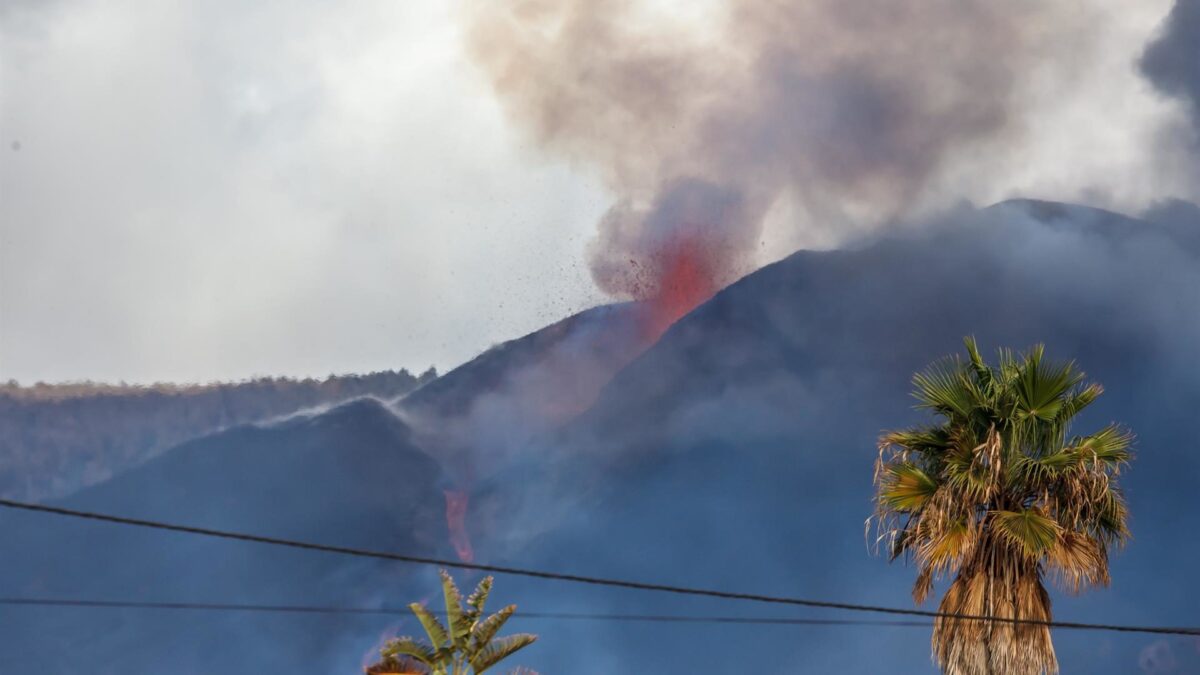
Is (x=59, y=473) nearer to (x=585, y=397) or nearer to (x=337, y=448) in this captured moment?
(x=337, y=448)

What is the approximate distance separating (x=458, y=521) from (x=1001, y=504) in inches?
3154

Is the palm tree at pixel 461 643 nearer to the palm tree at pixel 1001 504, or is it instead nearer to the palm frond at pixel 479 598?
the palm frond at pixel 479 598

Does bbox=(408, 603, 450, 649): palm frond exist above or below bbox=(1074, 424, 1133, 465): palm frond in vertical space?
above

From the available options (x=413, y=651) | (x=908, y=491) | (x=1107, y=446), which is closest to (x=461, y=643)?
(x=413, y=651)

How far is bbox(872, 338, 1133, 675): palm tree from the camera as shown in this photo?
77.3 feet

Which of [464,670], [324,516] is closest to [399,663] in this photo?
[464,670]

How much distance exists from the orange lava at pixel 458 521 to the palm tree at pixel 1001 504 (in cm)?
7823

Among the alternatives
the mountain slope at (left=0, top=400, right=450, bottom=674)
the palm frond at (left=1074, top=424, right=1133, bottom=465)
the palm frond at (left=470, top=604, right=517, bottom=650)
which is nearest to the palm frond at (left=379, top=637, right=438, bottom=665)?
the palm frond at (left=470, top=604, right=517, bottom=650)

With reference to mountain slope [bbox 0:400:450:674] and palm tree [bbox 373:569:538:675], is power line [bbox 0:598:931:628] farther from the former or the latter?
palm tree [bbox 373:569:538:675]

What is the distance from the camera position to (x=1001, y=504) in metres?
24.5

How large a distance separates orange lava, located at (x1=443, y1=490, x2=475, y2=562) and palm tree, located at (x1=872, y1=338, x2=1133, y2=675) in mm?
78230

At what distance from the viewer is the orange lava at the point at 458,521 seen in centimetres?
10169

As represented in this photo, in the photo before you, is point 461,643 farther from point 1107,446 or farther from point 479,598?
point 1107,446

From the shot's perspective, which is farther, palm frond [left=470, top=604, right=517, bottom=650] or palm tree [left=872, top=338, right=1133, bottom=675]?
palm frond [left=470, top=604, right=517, bottom=650]
